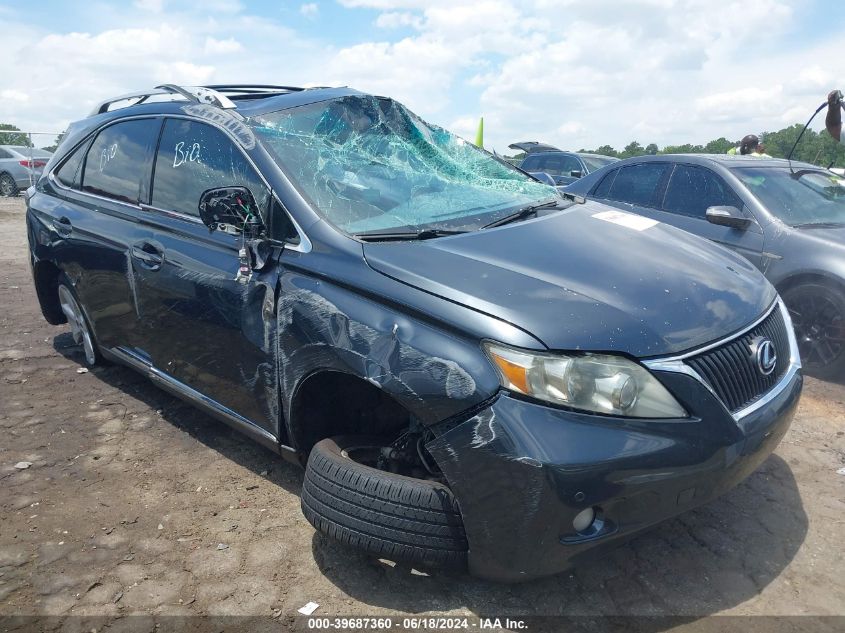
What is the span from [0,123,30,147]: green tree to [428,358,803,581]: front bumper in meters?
19.4

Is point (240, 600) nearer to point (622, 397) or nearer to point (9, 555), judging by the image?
point (9, 555)

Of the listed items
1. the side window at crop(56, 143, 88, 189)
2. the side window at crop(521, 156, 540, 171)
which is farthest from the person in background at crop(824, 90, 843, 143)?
the side window at crop(521, 156, 540, 171)

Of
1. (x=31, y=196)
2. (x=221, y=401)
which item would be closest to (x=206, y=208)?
(x=221, y=401)

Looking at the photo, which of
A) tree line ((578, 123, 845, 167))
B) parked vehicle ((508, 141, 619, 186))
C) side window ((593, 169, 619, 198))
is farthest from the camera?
parked vehicle ((508, 141, 619, 186))

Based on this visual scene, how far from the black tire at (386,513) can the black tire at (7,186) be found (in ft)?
63.8

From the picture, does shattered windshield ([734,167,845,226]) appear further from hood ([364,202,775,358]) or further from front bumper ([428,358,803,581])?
Result: front bumper ([428,358,803,581])

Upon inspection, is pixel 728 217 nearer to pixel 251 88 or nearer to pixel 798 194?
pixel 798 194

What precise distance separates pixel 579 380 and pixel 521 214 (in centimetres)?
118

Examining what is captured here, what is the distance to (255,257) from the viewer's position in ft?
9.14

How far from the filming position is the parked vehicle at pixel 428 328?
2.05 meters

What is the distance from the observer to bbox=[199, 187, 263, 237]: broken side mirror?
2.73 m

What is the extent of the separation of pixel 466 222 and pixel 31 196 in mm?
3449

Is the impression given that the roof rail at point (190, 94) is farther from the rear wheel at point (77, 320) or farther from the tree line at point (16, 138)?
the tree line at point (16, 138)

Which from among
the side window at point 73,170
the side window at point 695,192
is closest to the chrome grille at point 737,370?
the side window at point 695,192
